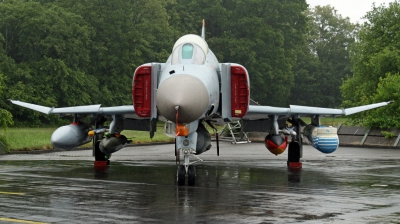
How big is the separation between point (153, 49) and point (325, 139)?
163 feet

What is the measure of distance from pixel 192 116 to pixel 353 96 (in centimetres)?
4042

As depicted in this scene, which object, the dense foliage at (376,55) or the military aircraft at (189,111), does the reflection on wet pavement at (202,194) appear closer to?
the military aircraft at (189,111)

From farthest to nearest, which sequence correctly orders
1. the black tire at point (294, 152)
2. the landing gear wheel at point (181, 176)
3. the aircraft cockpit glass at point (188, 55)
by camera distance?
the black tire at point (294, 152) < the aircraft cockpit glass at point (188, 55) < the landing gear wheel at point (181, 176)

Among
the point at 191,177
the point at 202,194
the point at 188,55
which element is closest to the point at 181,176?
the point at 191,177

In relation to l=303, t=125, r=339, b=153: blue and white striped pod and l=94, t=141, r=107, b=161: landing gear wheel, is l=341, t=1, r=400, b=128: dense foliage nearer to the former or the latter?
l=303, t=125, r=339, b=153: blue and white striped pod

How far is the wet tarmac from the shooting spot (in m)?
9.73

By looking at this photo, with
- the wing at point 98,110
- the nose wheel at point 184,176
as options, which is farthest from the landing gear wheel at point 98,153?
the nose wheel at point 184,176

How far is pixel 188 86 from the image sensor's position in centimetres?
1270

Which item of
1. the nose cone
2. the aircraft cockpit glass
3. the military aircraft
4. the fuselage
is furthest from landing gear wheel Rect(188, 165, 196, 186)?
the aircraft cockpit glass

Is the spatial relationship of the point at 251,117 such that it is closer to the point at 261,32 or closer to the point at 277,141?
the point at 277,141

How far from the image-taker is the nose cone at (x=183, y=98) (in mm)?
12453

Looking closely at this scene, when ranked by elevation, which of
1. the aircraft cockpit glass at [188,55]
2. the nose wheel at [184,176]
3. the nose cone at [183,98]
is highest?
the aircraft cockpit glass at [188,55]

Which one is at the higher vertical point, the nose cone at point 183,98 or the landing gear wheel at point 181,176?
the nose cone at point 183,98

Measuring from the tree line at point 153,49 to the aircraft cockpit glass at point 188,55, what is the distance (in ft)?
46.3
